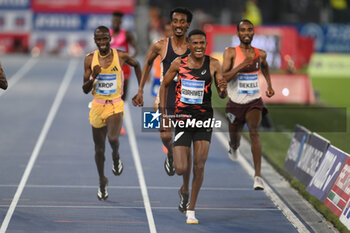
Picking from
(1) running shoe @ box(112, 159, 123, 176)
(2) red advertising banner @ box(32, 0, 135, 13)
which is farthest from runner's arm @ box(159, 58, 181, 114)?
(2) red advertising banner @ box(32, 0, 135, 13)

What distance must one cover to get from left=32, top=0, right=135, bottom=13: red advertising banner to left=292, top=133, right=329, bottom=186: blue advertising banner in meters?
29.1

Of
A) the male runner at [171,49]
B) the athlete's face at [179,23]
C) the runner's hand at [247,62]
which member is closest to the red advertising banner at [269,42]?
the runner's hand at [247,62]

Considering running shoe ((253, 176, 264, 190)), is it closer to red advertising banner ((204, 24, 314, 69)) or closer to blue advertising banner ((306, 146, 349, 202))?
blue advertising banner ((306, 146, 349, 202))

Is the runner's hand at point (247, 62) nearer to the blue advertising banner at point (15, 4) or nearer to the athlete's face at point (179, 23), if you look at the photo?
the athlete's face at point (179, 23)

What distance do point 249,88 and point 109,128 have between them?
199 centimetres

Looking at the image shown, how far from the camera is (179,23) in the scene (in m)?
10.1

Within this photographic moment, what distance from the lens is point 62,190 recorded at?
461 inches

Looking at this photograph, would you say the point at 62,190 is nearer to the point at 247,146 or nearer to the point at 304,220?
the point at 304,220

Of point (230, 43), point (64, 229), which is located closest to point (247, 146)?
point (64, 229)

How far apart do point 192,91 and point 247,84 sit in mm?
2034

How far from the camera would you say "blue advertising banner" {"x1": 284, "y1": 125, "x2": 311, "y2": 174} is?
1248 cm

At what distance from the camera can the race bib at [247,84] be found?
438 inches

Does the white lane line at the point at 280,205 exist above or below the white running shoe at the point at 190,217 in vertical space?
below

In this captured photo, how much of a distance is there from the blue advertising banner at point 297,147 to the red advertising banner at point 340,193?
6.98 ft
